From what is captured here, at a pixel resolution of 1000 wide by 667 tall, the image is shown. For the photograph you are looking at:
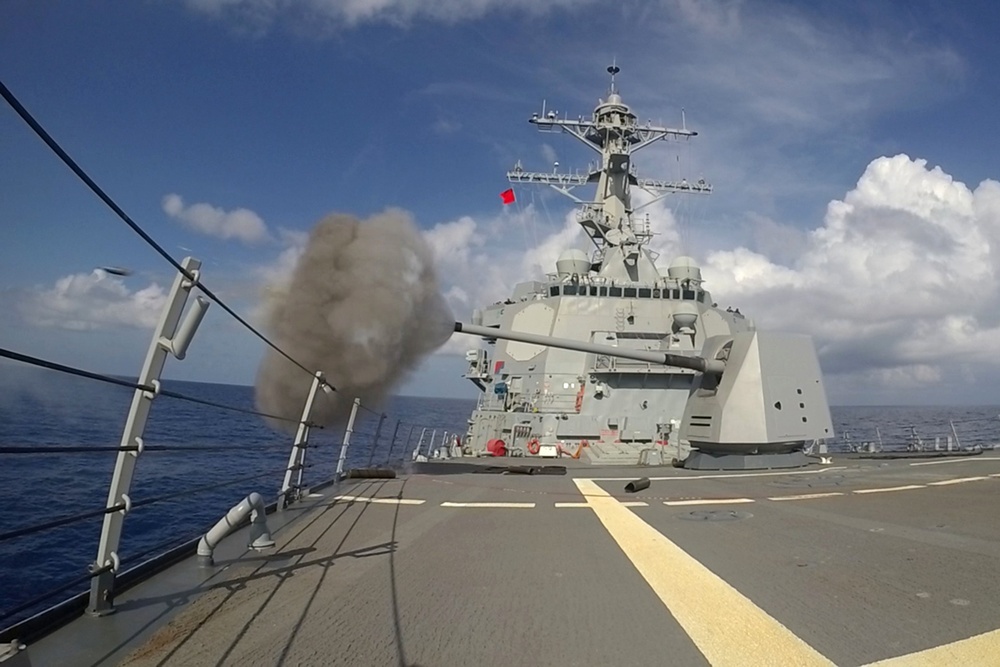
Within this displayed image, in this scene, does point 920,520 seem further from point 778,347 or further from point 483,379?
point 483,379

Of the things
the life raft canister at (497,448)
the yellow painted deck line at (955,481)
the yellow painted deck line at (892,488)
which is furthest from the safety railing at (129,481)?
the yellow painted deck line at (955,481)

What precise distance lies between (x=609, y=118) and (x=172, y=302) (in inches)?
906

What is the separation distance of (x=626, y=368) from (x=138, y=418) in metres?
14.1

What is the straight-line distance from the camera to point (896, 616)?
262 centimetres

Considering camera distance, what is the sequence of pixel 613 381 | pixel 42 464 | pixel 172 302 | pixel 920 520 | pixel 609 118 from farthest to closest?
pixel 609 118
pixel 613 381
pixel 42 464
pixel 920 520
pixel 172 302

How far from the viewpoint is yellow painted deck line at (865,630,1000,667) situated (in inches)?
84.4

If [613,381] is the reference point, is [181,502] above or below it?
below

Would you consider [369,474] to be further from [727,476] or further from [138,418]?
[138,418]

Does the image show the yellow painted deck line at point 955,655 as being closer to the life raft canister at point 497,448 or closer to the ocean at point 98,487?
the ocean at point 98,487

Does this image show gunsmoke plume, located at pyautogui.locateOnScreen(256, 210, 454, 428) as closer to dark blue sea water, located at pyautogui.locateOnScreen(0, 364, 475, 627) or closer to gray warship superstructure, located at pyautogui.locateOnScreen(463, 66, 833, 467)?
dark blue sea water, located at pyautogui.locateOnScreen(0, 364, 475, 627)

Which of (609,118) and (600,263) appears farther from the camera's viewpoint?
(609,118)

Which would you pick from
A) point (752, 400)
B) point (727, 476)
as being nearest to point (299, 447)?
point (727, 476)

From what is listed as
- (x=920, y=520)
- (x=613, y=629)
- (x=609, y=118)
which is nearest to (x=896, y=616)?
Answer: (x=613, y=629)

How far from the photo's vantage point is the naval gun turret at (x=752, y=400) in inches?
368
